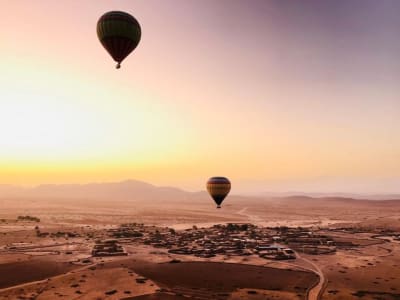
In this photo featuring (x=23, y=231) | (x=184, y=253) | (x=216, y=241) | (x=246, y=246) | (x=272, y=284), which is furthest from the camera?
(x=23, y=231)

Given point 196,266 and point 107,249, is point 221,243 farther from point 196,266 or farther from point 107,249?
point 107,249

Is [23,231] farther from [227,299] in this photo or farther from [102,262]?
[227,299]

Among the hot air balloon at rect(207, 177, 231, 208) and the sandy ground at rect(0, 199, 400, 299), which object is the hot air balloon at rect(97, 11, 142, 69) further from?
the hot air balloon at rect(207, 177, 231, 208)

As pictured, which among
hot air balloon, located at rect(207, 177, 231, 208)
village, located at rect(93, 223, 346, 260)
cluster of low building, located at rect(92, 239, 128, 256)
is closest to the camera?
cluster of low building, located at rect(92, 239, 128, 256)

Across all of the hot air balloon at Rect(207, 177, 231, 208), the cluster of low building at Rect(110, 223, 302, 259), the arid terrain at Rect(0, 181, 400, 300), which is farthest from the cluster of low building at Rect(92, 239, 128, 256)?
the hot air balloon at Rect(207, 177, 231, 208)

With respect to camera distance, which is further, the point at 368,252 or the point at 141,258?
the point at 368,252

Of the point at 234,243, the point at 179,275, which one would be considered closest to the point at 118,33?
the point at 179,275

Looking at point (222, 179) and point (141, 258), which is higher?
point (222, 179)

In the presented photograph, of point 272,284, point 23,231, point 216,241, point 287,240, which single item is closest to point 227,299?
point 272,284
